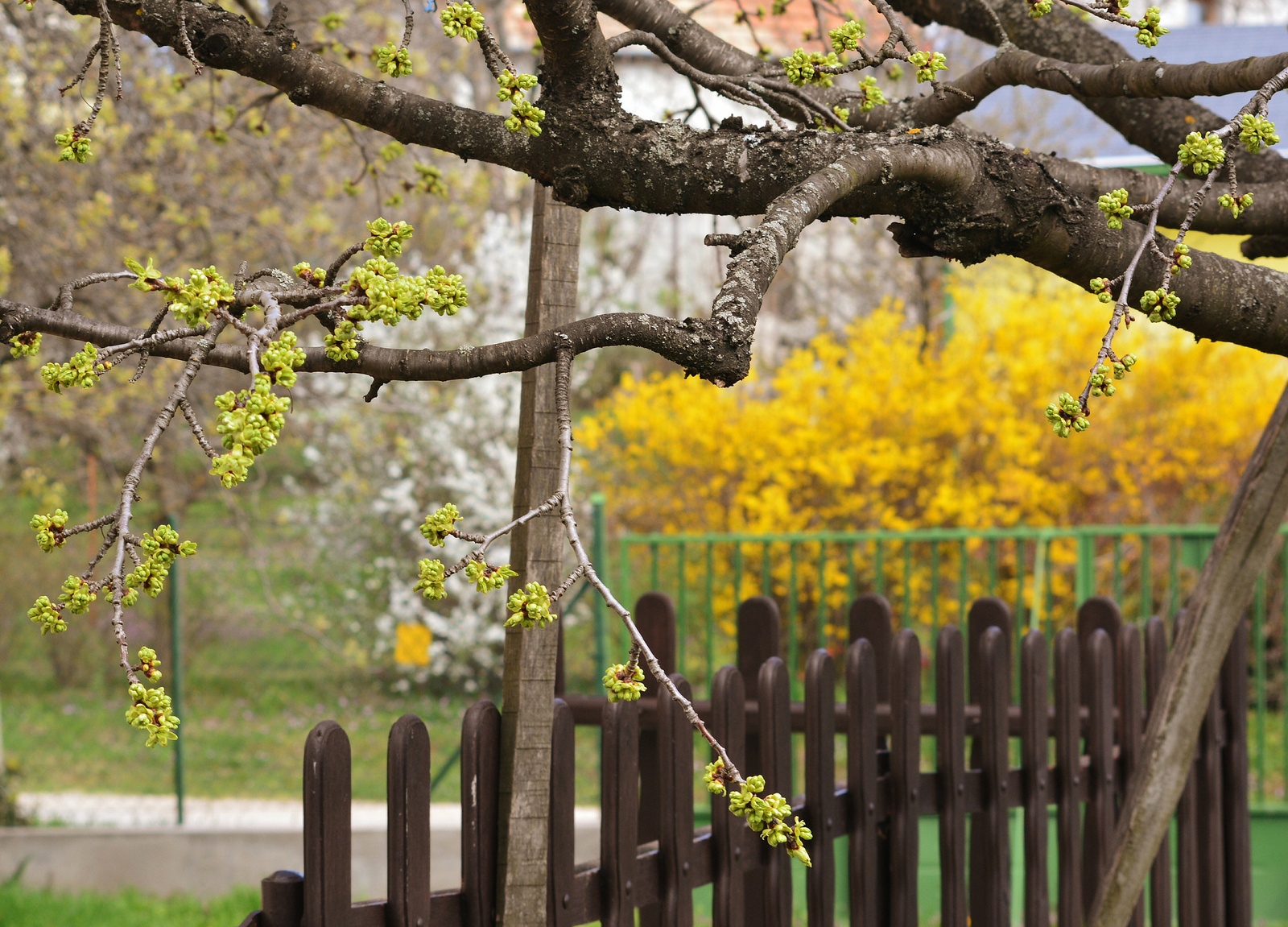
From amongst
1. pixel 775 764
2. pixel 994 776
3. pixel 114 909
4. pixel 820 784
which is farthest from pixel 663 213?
pixel 114 909

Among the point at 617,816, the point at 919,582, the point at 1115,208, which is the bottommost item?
the point at 617,816

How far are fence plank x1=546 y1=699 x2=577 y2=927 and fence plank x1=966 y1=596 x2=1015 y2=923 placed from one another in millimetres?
1207

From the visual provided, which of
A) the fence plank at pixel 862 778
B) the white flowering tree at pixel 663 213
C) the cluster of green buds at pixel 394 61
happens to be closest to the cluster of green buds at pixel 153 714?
the white flowering tree at pixel 663 213

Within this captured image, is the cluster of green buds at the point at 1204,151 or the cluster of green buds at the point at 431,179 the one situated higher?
the cluster of green buds at the point at 431,179

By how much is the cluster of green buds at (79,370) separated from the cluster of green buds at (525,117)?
1.80 ft

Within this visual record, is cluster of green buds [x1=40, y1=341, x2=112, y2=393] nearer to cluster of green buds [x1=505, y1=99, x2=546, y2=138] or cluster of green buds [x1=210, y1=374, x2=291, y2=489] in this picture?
cluster of green buds [x1=210, y1=374, x2=291, y2=489]

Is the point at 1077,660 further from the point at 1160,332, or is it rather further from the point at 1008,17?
the point at 1160,332

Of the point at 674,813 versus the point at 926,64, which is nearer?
the point at 926,64

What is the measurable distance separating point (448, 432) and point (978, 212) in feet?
23.4

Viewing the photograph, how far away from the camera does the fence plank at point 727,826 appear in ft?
7.52

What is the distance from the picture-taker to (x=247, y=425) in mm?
928

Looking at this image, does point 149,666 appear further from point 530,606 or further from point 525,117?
point 525,117

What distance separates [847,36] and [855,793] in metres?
1.61

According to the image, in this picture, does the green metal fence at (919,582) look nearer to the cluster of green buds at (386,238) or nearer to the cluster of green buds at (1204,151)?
the cluster of green buds at (1204,151)
